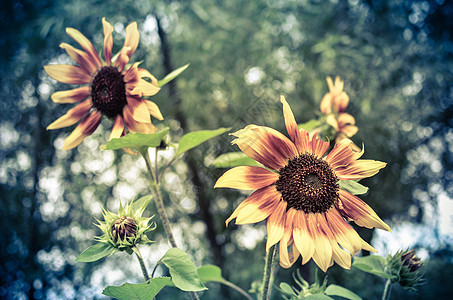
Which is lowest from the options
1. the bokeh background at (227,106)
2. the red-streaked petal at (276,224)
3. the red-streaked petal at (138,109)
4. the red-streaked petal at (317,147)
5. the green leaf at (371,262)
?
the bokeh background at (227,106)

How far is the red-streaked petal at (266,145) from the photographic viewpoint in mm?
371

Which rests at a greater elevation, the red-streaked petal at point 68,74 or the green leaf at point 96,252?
the red-streaked petal at point 68,74

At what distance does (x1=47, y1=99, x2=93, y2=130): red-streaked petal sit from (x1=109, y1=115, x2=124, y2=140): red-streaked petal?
61 mm

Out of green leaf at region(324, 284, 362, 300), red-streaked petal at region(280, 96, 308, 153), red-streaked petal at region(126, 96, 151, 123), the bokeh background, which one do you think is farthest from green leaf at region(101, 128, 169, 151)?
the bokeh background

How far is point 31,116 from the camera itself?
2.77 meters

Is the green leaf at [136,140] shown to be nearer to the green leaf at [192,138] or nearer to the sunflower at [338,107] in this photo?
the green leaf at [192,138]

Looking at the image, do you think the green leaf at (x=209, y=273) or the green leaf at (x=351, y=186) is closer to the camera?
the green leaf at (x=351, y=186)

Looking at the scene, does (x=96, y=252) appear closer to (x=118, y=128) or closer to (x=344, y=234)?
(x=118, y=128)

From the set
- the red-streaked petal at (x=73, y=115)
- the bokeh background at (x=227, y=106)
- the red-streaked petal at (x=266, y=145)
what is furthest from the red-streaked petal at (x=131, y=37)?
the bokeh background at (x=227, y=106)

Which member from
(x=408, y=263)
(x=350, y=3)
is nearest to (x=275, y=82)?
(x=350, y=3)

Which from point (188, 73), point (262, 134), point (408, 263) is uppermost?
point (262, 134)

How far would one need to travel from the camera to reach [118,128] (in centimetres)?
47

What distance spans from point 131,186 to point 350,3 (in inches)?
83.3

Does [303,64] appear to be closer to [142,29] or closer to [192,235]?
[142,29]
